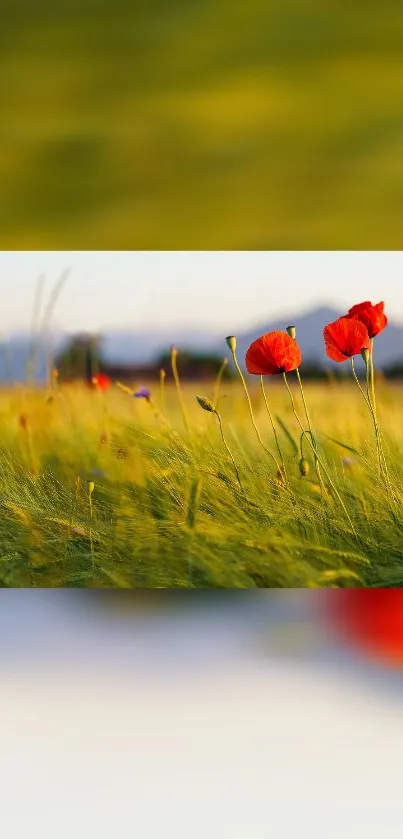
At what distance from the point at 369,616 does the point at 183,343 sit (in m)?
0.86

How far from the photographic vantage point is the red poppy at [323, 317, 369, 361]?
234 cm

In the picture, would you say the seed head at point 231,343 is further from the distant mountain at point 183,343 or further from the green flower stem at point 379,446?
the green flower stem at point 379,446

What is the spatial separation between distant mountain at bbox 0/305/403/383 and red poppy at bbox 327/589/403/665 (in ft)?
1.98

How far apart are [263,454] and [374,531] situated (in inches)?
13.3

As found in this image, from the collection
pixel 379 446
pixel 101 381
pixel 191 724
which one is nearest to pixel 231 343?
pixel 101 381

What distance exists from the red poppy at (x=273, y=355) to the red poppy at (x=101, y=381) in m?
0.36

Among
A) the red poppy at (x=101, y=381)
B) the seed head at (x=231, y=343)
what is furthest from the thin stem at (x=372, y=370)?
the red poppy at (x=101, y=381)

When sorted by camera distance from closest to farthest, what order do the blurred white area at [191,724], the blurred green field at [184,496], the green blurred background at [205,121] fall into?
the blurred white area at [191,724] < the green blurred background at [205,121] < the blurred green field at [184,496]

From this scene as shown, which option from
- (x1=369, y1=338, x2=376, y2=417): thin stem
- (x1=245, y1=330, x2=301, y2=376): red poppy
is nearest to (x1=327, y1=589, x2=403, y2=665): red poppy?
(x1=369, y1=338, x2=376, y2=417): thin stem

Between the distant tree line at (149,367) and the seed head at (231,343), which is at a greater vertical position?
the seed head at (231,343)

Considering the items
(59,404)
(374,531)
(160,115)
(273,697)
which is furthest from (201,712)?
(160,115)

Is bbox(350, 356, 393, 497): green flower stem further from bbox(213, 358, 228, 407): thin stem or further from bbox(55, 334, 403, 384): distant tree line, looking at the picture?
bbox(213, 358, 228, 407): thin stem

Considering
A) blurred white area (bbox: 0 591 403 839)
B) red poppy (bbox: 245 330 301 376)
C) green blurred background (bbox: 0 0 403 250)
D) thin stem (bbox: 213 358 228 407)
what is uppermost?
green blurred background (bbox: 0 0 403 250)

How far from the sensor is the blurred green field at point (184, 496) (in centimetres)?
232
